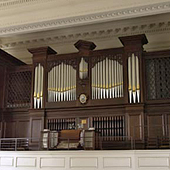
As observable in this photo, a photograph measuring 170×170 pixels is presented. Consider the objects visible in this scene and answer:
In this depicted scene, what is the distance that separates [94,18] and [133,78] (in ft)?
7.00

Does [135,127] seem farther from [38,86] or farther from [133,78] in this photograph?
[38,86]

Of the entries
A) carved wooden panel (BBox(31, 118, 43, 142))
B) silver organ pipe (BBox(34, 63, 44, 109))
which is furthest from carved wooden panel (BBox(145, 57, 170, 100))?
carved wooden panel (BBox(31, 118, 43, 142))

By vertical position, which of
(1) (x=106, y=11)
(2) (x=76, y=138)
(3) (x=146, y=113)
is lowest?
(2) (x=76, y=138)

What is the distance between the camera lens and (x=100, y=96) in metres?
10.9

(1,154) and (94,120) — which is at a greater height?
(94,120)

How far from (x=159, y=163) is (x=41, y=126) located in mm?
4262

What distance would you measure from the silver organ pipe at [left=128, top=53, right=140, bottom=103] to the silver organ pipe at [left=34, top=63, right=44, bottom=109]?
2.88 meters

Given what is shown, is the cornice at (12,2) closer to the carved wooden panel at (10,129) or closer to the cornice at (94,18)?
the cornice at (94,18)

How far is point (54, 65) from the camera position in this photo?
1173 centimetres

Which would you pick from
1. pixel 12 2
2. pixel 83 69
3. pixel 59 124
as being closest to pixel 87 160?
pixel 59 124

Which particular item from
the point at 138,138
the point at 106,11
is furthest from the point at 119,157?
the point at 106,11

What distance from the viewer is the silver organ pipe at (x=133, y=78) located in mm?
10469

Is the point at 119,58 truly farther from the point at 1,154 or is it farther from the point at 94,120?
the point at 1,154

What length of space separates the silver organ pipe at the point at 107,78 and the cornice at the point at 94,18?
5.18 feet
